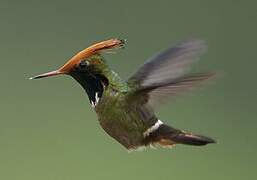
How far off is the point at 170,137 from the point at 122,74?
1.56 metres

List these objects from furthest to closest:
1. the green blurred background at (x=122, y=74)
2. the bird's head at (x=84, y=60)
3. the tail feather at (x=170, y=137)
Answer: the green blurred background at (x=122, y=74) < the tail feather at (x=170, y=137) < the bird's head at (x=84, y=60)

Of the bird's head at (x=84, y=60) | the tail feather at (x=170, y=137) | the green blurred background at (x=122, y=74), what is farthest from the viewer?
the green blurred background at (x=122, y=74)

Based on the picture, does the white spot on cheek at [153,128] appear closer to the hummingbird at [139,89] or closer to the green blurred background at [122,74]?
the hummingbird at [139,89]

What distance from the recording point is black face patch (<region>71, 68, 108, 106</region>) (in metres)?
0.84

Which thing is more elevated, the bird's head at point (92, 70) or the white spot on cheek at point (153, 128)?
the bird's head at point (92, 70)

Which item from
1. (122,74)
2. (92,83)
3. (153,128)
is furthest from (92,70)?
(122,74)

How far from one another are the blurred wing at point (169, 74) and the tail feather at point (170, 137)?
5cm

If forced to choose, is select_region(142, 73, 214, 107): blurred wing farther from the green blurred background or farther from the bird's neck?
the green blurred background

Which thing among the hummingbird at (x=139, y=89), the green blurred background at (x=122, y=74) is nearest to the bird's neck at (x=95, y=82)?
the hummingbird at (x=139, y=89)

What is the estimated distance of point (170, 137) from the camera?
94 cm

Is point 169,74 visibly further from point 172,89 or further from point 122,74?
point 122,74

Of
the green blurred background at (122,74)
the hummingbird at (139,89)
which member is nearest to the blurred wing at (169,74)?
the hummingbird at (139,89)

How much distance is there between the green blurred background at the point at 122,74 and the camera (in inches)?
103

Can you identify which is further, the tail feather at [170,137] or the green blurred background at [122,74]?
the green blurred background at [122,74]
